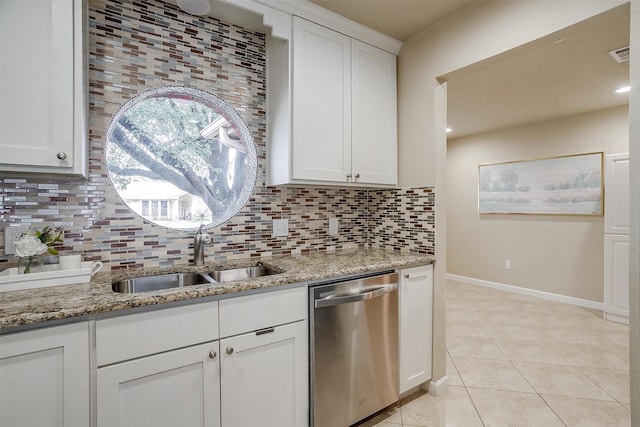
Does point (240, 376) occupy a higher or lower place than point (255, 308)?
lower

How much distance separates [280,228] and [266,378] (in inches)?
38.1

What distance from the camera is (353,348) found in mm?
1657

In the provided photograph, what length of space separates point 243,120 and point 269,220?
68 centimetres

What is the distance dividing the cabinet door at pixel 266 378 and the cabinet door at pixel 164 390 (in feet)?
0.19

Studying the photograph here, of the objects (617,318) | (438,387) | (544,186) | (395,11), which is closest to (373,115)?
(395,11)

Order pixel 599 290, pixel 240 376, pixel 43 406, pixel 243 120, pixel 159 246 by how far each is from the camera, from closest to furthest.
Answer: pixel 43 406 < pixel 240 376 < pixel 159 246 < pixel 243 120 < pixel 599 290

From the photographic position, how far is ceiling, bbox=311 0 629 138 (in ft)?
6.07

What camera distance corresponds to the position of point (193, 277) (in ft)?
5.53

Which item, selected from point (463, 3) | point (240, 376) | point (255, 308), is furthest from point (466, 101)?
point (240, 376)

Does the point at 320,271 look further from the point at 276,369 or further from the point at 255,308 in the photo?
the point at 276,369

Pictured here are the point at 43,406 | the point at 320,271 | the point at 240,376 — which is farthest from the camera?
the point at 320,271

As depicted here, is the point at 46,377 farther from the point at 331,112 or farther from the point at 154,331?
the point at 331,112

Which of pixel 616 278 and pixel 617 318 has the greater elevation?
pixel 616 278

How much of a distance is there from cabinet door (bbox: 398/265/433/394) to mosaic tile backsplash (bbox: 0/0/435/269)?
26 centimetres
